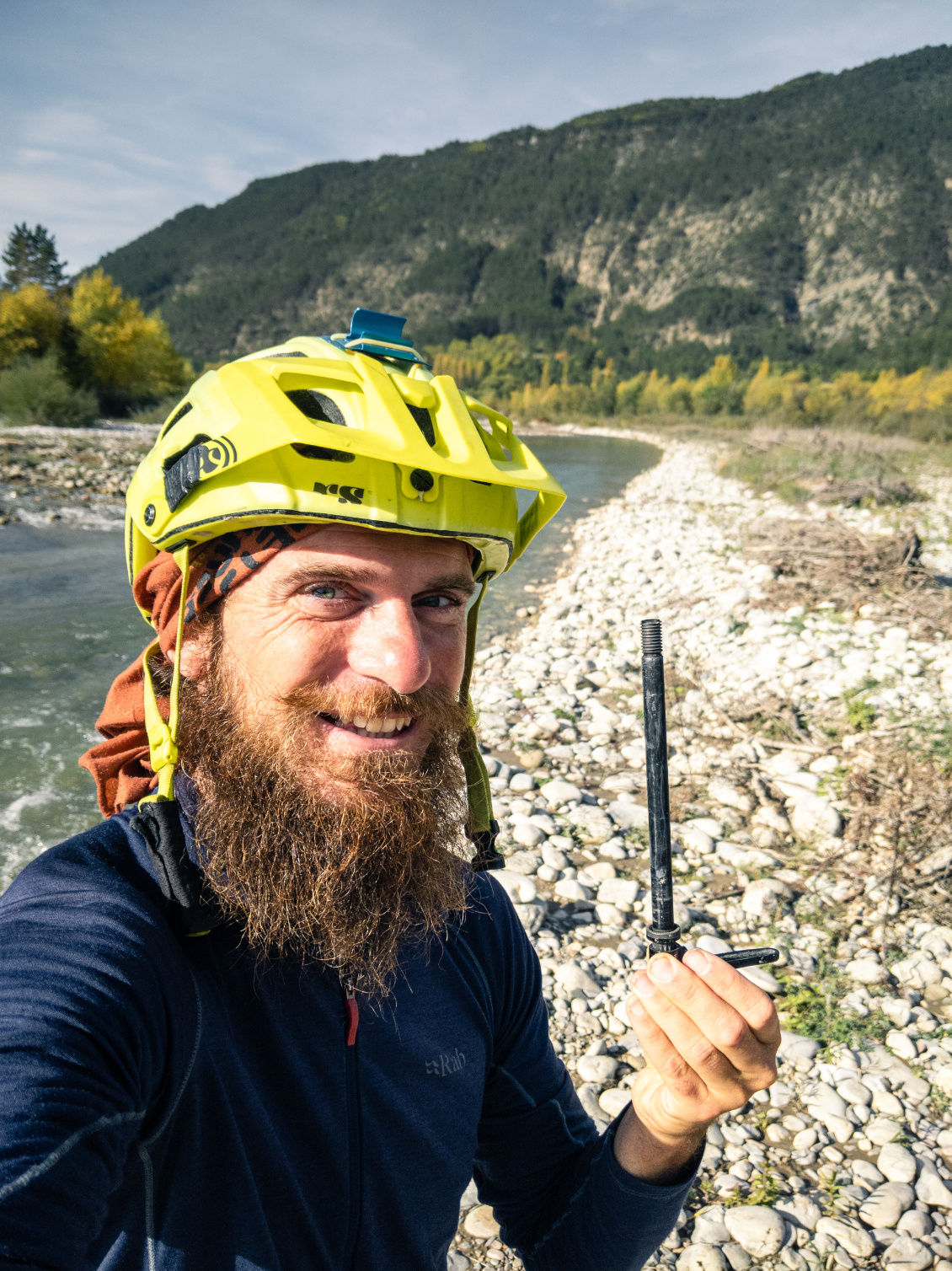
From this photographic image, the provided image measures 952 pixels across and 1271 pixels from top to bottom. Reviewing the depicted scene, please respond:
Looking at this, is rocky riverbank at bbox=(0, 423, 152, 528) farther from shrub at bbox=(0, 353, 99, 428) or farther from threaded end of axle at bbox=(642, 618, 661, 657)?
threaded end of axle at bbox=(642, 618, 661, 657)

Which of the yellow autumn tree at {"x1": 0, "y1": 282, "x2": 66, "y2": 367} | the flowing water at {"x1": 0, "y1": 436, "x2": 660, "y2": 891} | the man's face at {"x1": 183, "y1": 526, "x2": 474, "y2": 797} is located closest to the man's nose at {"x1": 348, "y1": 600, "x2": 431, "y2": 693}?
the man's face at {"x1": 183, "y1": 526, "x2": 474, "y2": 797}

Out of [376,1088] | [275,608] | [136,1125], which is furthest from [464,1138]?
[275,608]

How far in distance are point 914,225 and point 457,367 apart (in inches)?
3728

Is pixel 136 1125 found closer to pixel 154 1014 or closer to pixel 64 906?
pixel 154 1014

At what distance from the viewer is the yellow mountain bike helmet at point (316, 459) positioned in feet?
5.33

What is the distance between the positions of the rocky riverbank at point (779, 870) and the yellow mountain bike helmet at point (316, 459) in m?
2.47

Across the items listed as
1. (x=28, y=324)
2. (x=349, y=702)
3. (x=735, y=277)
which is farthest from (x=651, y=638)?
(x=735, y=277)

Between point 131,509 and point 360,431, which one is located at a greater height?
point 360,431

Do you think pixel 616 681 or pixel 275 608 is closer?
pixel 275 608

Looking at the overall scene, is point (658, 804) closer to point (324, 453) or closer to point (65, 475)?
point (324, 453)

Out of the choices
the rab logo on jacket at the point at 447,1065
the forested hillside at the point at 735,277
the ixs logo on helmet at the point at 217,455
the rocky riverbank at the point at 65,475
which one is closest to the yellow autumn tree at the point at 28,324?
the rocky riverbank at the point at 65,475

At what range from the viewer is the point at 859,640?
7.18m

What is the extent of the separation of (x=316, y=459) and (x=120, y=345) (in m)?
51.0

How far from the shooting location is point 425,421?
1.84 m
